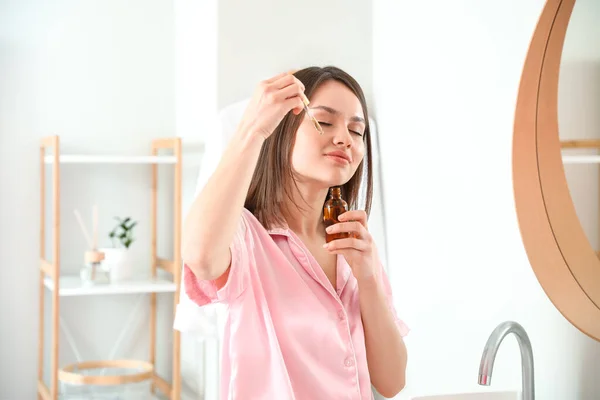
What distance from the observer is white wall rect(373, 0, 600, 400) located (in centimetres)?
158

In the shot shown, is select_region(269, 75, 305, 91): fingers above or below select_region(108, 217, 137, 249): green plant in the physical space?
above

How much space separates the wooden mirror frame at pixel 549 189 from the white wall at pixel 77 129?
1698 millimetres

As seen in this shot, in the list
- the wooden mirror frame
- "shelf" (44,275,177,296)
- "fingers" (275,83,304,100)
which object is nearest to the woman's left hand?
"fingers" (275,83,304,100)

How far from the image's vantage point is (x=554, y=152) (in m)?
1.40

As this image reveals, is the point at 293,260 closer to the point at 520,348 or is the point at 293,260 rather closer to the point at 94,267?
the point at 520,348

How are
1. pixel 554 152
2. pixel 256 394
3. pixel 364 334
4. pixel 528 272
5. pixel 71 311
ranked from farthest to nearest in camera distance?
pixel 71 311
pixel 528 272
pixel 554 152
pixel 364 334
pixel 256 394

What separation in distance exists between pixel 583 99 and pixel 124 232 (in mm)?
1814

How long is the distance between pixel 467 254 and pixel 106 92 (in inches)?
61.4

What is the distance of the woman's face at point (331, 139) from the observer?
1097mm

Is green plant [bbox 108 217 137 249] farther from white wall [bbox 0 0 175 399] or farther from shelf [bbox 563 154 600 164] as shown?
shelf [bbox 563 154 600 164]

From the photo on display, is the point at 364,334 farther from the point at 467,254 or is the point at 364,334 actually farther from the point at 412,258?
the point at 412,258

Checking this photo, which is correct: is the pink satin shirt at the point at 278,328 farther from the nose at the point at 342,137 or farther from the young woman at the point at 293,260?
the nose at the point at 342,137

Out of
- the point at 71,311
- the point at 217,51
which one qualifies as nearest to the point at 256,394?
the point at 217,51

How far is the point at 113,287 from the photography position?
2432 millimetres
